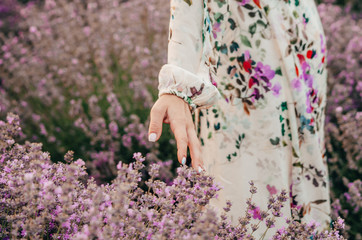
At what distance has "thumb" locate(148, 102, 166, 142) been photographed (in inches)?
41.2

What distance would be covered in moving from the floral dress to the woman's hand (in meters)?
0.18

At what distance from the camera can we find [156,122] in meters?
1.07

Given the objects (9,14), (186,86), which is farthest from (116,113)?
(9,14)

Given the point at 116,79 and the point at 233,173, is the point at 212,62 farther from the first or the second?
the point at 116,79

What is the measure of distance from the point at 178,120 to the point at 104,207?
299 mm

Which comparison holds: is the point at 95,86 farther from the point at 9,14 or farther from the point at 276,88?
the point at 9,14

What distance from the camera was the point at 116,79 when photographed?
3.45 m

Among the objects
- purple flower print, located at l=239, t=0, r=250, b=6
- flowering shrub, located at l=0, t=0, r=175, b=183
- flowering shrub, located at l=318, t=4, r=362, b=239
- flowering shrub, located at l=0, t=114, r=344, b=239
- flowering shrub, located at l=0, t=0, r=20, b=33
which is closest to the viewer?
flowering shrub, located at l=0, t=114, r=344, b=239

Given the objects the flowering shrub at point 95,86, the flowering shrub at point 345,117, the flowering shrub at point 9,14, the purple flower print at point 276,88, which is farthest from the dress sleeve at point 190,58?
the flowering shrub at point 9,14

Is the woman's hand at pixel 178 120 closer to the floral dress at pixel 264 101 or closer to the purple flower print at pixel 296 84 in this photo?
the floral dress at pixel 264 101

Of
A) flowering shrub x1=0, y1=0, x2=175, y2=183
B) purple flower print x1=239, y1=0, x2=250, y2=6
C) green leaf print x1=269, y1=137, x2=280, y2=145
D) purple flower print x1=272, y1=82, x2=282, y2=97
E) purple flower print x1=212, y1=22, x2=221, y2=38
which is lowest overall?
green leaf print x1=269, y1=137, x2=280, y2=145

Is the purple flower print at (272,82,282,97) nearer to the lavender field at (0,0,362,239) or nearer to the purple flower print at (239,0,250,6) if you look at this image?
the purple flower print at (239,0,250,6)

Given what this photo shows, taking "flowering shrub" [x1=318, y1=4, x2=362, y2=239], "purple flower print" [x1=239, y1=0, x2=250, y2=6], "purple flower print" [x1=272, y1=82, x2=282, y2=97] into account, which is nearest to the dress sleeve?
"purple flower print" [x1=239, y1=0, x2=250, y2=6]

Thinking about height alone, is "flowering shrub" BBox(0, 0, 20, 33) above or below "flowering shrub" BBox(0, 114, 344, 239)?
above
